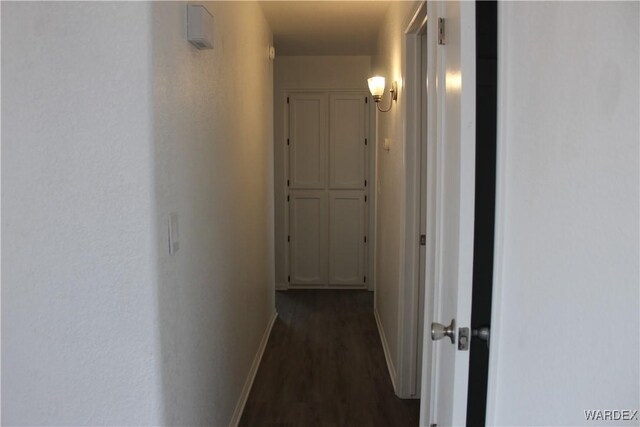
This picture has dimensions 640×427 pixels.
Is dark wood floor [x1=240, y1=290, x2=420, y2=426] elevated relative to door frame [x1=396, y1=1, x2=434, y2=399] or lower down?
lower down

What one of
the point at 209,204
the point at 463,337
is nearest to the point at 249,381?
the point at 209,204

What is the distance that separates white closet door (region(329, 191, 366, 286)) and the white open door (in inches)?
144

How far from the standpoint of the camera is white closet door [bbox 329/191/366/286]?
521 centimetres

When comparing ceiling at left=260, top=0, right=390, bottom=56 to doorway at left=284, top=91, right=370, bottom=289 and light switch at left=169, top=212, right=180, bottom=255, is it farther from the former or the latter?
light switch at left=169, top=212, right=180, bottom=255

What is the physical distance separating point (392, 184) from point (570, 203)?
203 centimetres

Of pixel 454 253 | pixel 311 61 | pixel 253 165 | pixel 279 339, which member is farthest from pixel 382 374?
pixel 311 61

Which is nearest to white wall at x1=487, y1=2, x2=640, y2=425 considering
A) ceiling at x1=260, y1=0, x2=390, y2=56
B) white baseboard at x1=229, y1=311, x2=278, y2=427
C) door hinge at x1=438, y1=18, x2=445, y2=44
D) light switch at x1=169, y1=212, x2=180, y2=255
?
door hinge at x1=438, y1=18, x2=445, y2=44

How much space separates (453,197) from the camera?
1277 mm

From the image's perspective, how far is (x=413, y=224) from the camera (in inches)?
106

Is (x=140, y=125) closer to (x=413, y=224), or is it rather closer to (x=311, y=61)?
(x=413, y=224)

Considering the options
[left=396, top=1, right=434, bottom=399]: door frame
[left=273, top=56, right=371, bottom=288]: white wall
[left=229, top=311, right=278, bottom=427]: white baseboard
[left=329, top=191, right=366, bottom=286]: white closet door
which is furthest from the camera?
[left=329, top=191, right=366, bottom=286]: white closet door

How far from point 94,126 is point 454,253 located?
990 millimetres

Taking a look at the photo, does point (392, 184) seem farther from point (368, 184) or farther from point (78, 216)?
point (78, 216)

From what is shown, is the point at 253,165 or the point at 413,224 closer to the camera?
the point at 413,224
